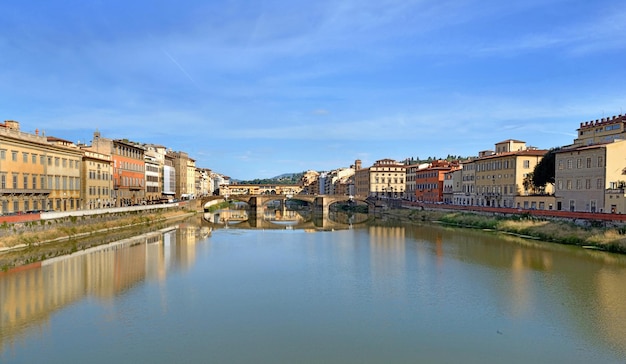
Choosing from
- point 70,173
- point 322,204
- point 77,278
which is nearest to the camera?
point 77,278

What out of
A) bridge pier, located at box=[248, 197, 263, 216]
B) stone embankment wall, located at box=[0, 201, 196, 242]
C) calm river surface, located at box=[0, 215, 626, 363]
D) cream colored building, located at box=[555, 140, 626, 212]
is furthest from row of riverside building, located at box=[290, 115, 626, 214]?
stone embankment wall, located at box=[0, 201, 196, 242]

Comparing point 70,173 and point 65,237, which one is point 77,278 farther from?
point 70,173

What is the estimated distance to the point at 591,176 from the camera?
114 feet

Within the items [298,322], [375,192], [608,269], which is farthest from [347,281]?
[375,192]

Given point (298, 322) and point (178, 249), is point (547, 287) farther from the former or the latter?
point (178, 249)

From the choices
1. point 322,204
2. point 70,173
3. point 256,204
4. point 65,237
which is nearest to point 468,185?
point 322,204

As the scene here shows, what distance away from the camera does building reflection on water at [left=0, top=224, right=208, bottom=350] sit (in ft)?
46.6

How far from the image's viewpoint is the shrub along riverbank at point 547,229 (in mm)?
27375

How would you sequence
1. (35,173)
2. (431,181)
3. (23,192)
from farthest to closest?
(431,181) → (35,173) → (23,192)

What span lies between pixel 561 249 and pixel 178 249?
2369 cm

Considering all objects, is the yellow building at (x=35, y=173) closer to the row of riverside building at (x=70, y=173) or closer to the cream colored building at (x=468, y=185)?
the row of riverside building at (x=70, y=173)

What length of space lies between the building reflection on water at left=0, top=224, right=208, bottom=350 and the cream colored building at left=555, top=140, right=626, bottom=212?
28.3 metres

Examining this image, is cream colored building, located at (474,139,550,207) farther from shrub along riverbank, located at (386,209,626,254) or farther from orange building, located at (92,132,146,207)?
orange building, located at (92,132,146,207)

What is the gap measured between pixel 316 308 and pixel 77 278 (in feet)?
35.4
